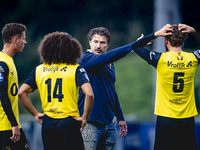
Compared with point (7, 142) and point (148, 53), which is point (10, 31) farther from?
point (148, 53)

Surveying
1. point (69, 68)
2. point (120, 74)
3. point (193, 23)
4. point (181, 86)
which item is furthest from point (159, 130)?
point (193, 23)

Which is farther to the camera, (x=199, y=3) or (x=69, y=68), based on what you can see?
(x=199, y=3)

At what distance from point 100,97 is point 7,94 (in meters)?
1.12

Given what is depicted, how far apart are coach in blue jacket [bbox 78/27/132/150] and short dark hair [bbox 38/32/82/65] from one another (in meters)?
0.43

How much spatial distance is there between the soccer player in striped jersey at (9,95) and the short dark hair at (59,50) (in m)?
0.53

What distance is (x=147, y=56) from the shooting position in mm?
3551

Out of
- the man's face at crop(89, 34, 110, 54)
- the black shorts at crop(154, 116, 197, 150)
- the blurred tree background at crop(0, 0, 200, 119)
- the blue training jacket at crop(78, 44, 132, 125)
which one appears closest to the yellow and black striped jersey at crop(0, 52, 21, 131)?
the blue training jacket at crop(78, 44, 132, 125)

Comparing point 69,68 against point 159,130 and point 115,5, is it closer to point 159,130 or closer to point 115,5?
point 159,130

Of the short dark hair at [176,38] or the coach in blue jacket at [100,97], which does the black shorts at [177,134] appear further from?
the short dark hair at [176,38]

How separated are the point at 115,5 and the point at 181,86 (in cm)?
1824

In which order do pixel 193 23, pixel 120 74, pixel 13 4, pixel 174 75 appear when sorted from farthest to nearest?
pixel 13 4 < pixel 193 23 < pixel 120 74 < pixel 174 75

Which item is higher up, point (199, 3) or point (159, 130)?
point (199, 3)

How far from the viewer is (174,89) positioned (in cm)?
353

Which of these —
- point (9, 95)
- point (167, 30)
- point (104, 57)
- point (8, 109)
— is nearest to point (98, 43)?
point (104, 57)
